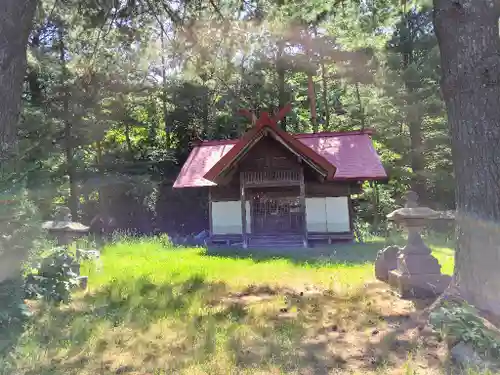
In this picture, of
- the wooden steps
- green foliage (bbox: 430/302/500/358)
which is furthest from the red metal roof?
green foliage (bbox: 430/302/500/358)

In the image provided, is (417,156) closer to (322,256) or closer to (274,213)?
(274,213)

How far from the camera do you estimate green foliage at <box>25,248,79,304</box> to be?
17.5 ft

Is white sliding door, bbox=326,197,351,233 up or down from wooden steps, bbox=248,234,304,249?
up

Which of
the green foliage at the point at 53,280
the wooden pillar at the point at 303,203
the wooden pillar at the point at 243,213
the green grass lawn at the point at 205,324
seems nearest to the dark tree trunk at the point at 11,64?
the green foliage at the point at 53,280

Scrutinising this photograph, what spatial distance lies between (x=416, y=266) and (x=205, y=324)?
3089 mm

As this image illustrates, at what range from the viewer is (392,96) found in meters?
17.2

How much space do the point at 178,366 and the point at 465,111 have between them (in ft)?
12.4

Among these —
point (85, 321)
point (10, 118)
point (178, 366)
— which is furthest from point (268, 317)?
point (10, 118)

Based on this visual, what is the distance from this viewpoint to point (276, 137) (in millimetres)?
12336

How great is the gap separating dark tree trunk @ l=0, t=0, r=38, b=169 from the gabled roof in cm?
755

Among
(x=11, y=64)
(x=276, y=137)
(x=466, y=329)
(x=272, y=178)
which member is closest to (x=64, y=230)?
(x=11, y=64)

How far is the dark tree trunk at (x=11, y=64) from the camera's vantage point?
447 cm

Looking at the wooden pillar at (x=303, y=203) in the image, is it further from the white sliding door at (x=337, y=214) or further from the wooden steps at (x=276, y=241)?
the white sliding door at (x=337, y=214)

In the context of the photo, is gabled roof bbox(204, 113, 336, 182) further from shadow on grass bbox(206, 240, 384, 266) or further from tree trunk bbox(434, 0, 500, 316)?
tree trunk bbox(434, 0, 500, 316)
